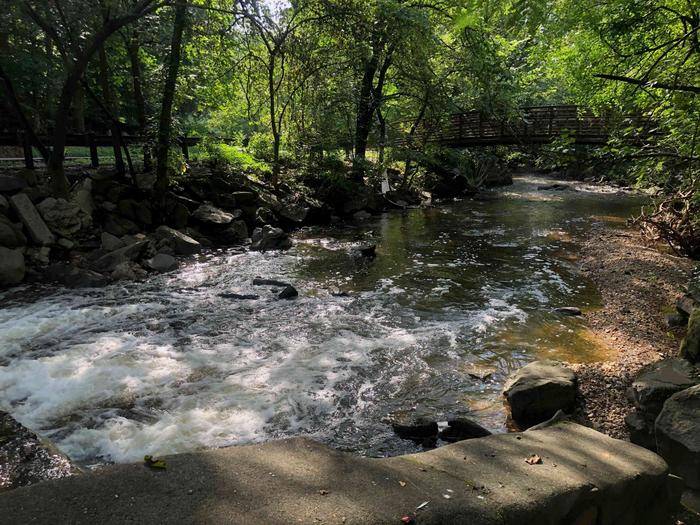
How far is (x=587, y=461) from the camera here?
3232mm

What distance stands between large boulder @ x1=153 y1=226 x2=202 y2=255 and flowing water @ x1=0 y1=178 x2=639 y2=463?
2.48ft

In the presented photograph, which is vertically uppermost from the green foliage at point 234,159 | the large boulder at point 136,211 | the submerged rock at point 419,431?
the green foliage at point 234,159

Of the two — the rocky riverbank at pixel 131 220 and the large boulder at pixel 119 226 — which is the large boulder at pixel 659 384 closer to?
the rocky riverbank at pixel 131 220

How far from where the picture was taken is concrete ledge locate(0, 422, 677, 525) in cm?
228

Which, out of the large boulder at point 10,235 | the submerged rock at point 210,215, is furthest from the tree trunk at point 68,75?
the submerged rock at point 210,215

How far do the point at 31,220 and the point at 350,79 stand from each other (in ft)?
43.3

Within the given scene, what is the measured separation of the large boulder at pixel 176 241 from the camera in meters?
12.5

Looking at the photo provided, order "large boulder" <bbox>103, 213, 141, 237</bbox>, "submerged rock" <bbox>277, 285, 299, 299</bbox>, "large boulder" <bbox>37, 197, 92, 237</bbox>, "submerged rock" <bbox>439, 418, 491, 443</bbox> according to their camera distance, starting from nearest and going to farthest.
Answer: "submerged rock" <bbox>439, 418, 491, 443</bbox> → "submerged rock" <bbox>277, 285, 299, 299</bbox> → "large boulder" <bbox>37, 197, 92, 237</bbox> → "large boulder" <bbox>103, 213, 141, 237</bbox>

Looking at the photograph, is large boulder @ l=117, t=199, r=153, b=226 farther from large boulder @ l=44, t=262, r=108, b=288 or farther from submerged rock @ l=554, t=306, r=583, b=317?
submerged rock @ l=554, t=306, r=583, b=317

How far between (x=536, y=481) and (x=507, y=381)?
2960mm

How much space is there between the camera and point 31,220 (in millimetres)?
10570

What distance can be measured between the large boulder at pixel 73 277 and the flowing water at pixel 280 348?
0.34m

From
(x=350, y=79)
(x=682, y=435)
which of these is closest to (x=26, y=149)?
(x=350, y=79)

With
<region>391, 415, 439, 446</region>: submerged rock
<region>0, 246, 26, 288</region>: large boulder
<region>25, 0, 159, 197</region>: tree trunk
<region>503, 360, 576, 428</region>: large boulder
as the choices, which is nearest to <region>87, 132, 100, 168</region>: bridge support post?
<region>25, 0, 159, 197</region>: tree trunk
